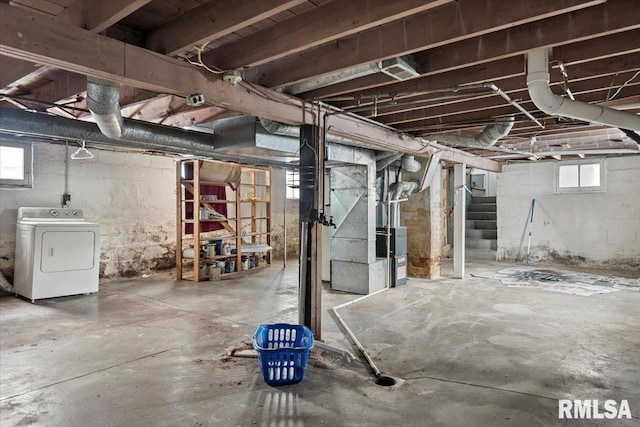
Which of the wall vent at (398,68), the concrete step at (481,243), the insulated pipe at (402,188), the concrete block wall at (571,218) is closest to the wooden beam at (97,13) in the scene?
the wall vent at (398,68)

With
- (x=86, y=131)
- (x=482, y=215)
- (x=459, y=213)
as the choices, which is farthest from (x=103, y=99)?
(x=482, y=215)

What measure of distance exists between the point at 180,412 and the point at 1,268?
14.7ft

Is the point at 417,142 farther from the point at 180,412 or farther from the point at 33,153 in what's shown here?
the point at 33,153

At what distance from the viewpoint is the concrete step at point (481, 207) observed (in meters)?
9.77

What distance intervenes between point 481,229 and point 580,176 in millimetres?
2378

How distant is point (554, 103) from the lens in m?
2.52

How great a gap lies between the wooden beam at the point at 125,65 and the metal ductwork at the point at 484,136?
6.85 feet

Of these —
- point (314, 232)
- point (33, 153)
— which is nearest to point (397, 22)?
point (314, 232)

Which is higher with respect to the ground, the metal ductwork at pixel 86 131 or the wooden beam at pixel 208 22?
the wooden beam at pixel 208 22

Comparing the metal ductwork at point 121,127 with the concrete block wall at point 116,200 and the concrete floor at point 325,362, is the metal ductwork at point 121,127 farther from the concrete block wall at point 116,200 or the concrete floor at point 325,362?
the concrete block wall at point 116,200

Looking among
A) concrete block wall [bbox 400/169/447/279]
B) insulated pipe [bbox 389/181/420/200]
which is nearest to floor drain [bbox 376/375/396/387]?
insulated pipe [bbox 389/181/420/200]

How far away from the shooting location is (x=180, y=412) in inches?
86.3

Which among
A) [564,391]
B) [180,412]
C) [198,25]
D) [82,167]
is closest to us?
[198,25]

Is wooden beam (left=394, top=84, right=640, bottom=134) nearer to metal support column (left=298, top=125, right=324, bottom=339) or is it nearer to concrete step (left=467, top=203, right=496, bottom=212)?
metal support column (left=298, top=125, right=324, bottom=339)
